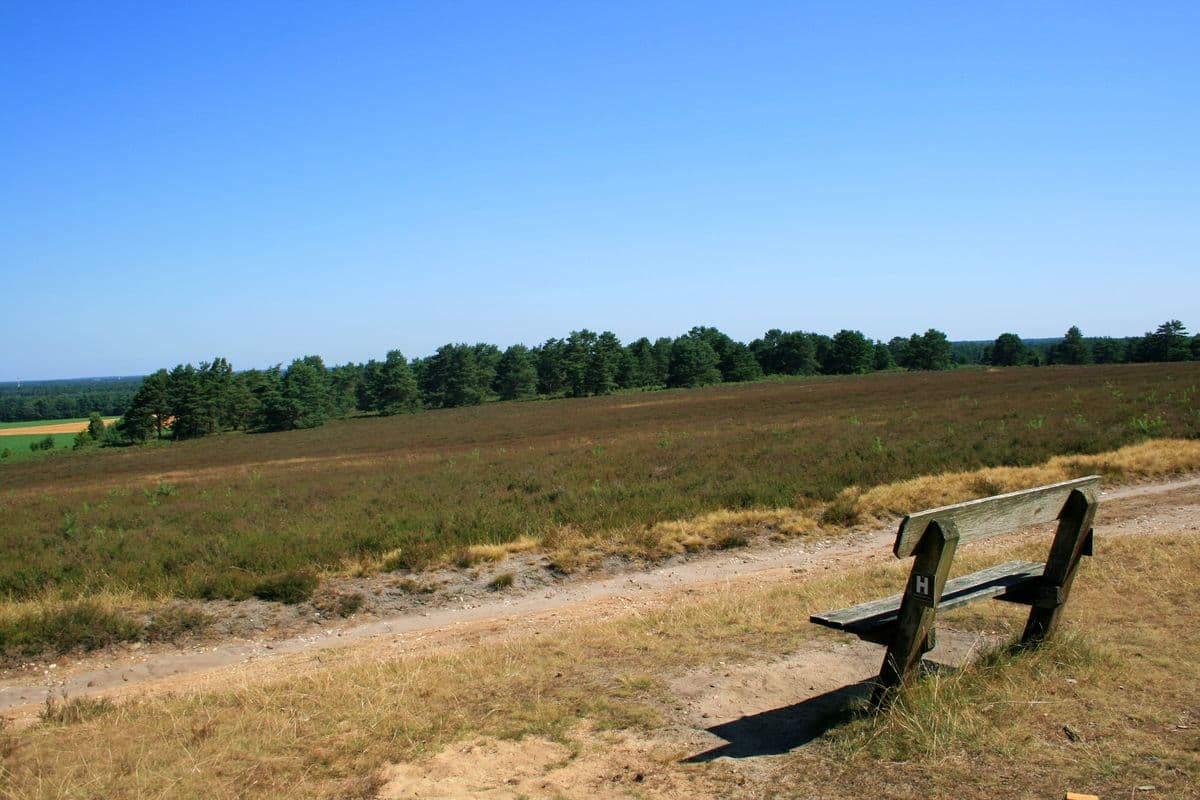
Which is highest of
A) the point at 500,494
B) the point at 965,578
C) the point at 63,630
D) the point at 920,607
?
the point at 920,607

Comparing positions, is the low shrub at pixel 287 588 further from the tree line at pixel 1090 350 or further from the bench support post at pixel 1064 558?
the tree line at pixel 1090 350

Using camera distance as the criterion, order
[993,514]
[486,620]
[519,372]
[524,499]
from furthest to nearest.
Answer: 1. [519,372]
2. [524,499]
3. [486,620]
4. [993,514]

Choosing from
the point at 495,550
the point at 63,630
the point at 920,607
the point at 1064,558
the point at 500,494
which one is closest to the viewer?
the point at 920,607

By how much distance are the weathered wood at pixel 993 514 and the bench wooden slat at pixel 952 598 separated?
1.28ft

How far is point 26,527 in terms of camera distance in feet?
58.9

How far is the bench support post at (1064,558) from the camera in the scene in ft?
17.5

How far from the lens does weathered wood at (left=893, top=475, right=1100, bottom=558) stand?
4.45 metres

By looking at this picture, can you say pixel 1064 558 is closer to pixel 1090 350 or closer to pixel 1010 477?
pixel 1010 477

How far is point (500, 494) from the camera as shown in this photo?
55.7ft

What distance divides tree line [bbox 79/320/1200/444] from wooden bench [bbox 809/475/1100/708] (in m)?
86.7

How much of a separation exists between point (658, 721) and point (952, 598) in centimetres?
202

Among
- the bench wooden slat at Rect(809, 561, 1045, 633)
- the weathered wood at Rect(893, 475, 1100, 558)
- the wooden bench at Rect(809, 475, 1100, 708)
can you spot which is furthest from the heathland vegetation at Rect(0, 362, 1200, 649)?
the weathered wood at Rect(893, 475, 1100, 558)

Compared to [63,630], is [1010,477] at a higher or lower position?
higher

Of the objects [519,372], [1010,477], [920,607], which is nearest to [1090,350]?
[519,372]
